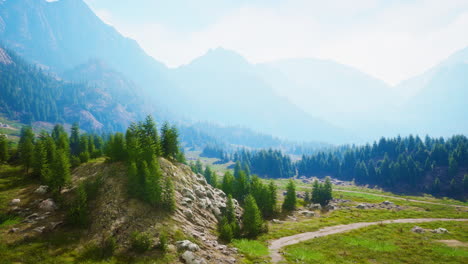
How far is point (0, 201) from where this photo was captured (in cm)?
4488

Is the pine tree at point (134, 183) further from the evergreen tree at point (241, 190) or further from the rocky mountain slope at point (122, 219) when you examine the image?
the evergreen tree at point (241, 190)

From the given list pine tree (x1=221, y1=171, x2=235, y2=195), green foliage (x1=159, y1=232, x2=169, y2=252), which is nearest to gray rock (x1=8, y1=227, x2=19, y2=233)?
green foliage (x1=159, y1=232, x2=169, y2=252)

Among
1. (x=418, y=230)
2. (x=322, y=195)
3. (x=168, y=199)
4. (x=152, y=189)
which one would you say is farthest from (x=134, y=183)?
(x=322, y=195)

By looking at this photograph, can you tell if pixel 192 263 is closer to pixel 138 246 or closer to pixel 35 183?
pixel 138 246

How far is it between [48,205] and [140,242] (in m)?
23.5

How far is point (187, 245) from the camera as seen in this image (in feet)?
123

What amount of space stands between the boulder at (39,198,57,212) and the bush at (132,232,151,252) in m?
21.1

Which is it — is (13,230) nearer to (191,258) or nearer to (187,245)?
(187,245)

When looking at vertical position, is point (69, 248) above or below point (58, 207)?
below

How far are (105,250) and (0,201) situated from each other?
2901 cm

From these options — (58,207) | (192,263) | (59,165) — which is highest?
(59,165)

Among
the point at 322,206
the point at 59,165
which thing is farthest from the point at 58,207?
the point at 322,206

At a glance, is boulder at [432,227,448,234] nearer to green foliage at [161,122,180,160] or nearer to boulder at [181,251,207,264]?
boulder at [181,251,207,264]

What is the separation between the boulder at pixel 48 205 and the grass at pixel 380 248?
153ft
